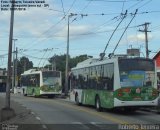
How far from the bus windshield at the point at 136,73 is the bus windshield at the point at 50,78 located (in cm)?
2685

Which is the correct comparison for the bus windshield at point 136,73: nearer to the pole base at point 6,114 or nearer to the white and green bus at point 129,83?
the white and green bus at point 129,83

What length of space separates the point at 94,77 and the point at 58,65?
369 ft

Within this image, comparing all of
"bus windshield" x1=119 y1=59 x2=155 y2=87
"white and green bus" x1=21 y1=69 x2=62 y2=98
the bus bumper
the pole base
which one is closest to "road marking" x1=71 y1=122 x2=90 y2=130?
the pole base

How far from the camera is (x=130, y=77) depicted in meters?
24.8

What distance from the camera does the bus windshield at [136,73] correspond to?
81.4 feet

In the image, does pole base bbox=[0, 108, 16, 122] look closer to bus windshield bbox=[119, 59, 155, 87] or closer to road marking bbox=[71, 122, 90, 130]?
road marking bbox=[71, 122, 90, 130]

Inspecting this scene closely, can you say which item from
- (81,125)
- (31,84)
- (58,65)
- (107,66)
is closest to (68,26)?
(31,84)

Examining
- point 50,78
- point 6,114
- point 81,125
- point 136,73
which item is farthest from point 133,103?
point 50,78

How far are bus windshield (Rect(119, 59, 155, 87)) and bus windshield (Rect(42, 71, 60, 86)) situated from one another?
1057 inches

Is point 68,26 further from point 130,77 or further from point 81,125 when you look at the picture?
point 81,125

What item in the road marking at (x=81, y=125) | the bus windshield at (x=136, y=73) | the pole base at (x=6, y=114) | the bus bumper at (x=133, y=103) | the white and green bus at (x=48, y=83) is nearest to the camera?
the road marking at (x=81, y=125)

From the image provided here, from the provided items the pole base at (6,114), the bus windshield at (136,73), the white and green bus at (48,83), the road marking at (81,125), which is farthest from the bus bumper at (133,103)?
the white and green bus at (48,83)

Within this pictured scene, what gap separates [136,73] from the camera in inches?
981

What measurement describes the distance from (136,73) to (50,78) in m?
27.4
